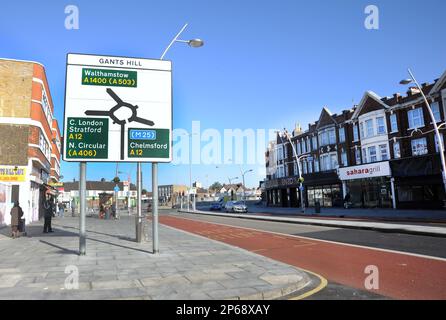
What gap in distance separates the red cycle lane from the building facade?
21.1 meters

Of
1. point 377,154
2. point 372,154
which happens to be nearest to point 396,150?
point 377,154

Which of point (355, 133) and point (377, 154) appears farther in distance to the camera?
point (355, 133)

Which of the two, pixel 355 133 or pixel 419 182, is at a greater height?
pixel 355 133

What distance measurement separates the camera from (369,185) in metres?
39.6

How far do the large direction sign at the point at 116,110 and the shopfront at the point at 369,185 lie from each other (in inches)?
1197

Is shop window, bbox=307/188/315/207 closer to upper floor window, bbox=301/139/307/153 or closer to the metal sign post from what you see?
upper floor window, bbox=301/139/307/153

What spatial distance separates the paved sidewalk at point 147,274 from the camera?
635cm

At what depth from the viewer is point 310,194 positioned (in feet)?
166

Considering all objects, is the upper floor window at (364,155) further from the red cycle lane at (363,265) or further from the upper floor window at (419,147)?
the red cycle lane at (363,265)

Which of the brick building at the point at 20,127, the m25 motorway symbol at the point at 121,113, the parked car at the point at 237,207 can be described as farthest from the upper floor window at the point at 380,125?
the m25 motorway symbol at the point at 121,113

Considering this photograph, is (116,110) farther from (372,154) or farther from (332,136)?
(332,136)

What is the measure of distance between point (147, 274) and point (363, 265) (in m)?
5.27
